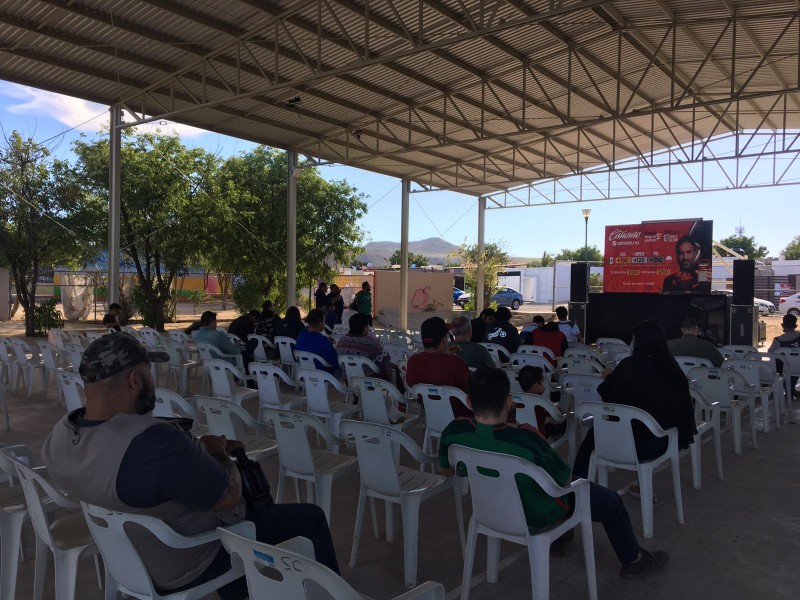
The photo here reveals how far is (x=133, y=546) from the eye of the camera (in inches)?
75.7

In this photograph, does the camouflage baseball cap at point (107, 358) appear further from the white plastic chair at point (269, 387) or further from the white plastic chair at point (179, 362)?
the white plastic chair at point (179, 362)

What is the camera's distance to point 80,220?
46.9 feet

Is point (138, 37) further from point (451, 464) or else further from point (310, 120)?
point (451, 464)

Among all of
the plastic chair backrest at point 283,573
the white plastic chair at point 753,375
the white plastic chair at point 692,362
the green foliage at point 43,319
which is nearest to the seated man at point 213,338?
the white plastic chair at point 692,362

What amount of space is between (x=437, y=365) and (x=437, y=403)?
1.20 ft

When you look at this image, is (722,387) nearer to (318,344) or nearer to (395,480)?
(395,480)

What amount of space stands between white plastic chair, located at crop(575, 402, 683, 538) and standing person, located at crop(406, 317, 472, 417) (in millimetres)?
825

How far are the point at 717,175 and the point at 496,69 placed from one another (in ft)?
24.8

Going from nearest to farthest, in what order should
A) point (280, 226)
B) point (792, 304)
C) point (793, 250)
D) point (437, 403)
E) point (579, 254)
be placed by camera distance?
point (437, 403) → point (280, 226) → point (792, 304) → point (793, 250) → point (579, 254)

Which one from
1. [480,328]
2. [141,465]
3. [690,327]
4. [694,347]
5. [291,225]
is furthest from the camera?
[291,225]

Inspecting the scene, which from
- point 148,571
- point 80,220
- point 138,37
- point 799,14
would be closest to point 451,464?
point 148,571

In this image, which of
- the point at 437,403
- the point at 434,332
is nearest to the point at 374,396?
the point at 437,403

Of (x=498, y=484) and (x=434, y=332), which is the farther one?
(x=434, y=332)

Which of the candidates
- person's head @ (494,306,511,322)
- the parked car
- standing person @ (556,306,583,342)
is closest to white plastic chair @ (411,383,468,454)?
person's head @ (494,306,511,322)
